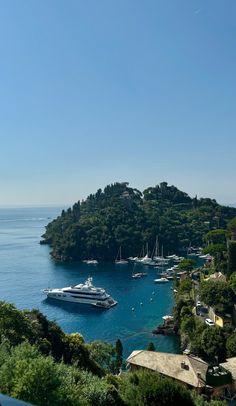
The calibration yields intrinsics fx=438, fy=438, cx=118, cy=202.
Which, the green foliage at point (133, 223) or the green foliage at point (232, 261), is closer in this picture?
the green foliage at point (232, 261)

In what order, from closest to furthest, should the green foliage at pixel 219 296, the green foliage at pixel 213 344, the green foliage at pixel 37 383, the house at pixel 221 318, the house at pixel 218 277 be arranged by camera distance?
the green foliage at pixel 37 383 < the green foliage at pixel 213 344 < the house at pixel 221 318 < the green foliage at pixel 219 296 < the house at pixel 218 277

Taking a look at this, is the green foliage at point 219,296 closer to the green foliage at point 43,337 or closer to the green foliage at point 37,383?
the green foliage at point 43,337

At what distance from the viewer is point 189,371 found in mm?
23766

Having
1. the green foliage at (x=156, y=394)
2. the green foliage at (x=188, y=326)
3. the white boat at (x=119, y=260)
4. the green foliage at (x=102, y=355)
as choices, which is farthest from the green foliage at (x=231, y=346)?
the white boat at (x=119, y=260)

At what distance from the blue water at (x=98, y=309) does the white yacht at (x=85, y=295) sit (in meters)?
0.82

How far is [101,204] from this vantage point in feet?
374

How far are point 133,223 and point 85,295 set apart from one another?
42.4m

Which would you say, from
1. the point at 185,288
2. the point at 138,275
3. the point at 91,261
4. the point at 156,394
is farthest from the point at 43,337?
the point at 91,261

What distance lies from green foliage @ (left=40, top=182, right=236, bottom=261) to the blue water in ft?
20.3

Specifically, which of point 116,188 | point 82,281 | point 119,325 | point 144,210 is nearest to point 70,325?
point 119,325

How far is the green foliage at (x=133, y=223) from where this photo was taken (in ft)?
271

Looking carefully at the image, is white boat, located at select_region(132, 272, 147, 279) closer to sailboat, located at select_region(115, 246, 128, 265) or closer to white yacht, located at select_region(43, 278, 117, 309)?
sailboat, located at select_region(115, 246, 128, 265)

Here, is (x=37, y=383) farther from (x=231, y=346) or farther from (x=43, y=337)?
(x=231, y=346)

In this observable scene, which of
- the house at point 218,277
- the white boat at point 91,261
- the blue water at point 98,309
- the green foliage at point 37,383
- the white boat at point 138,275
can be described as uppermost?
the green foliage at point 37,383
